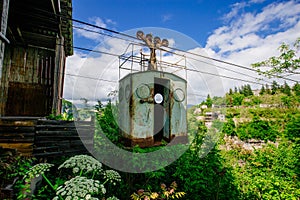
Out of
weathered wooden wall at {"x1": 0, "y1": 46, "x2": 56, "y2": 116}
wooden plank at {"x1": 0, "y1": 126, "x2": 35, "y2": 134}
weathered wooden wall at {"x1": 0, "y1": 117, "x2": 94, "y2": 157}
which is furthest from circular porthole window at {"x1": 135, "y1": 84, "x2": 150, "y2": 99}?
weathered wooden wall at {"x1": 0, "y1": 46, "x2": 56, "y2": 116}

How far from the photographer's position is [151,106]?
4.28 metres

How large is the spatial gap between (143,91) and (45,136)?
7.43ft

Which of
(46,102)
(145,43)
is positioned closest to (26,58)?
(46,102)

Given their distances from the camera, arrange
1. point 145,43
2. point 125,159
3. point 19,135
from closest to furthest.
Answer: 1. point 19,135
2. point 125,159
3. point 145,43

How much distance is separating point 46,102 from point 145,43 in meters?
3.67

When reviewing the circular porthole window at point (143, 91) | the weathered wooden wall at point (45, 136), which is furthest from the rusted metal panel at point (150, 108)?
the weathered wooden wall at point (45, 136)

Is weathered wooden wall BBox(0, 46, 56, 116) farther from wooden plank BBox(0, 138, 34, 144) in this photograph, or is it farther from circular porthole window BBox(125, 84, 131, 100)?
wooden plank BBox(0, 138, 34, 144)

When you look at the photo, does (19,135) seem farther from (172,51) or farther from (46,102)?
(172,51)

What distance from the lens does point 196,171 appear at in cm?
315

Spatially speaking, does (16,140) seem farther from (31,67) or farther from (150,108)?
(31,67)

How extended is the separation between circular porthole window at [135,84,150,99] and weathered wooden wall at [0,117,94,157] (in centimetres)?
135

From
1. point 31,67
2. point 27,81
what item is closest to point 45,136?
point 27,81

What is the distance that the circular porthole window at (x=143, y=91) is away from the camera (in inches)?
166

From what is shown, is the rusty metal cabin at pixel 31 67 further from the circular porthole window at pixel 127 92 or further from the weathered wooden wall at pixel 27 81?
the circular porthole window at pixel 127 92
